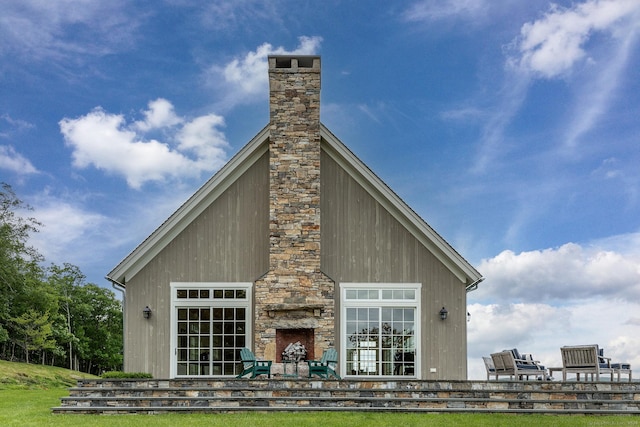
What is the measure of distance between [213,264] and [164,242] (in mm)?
1433

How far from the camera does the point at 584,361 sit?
17.8 metres

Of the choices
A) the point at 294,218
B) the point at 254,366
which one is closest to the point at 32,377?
the point at 254,366

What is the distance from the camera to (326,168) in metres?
19.4

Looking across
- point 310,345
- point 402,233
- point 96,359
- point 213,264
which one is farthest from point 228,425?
point 96,359

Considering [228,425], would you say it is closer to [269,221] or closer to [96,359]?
[269,221]

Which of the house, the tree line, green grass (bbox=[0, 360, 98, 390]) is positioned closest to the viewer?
the house

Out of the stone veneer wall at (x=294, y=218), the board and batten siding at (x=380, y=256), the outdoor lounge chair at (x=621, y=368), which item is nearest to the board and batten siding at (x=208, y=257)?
the stone veneer wall at (x=294, y=218)

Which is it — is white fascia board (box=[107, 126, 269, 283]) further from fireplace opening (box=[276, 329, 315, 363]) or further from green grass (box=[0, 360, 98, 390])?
green grass (box=[0, 360, 98, 390])

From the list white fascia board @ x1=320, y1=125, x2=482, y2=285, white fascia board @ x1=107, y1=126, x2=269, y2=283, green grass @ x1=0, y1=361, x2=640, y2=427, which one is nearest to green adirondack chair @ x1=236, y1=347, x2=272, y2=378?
green grass @ x1=0, y1=361, x2=640, y2=427

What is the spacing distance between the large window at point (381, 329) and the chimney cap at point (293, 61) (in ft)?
19.9

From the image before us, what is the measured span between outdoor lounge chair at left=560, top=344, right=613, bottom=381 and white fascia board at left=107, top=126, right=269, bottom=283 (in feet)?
31.5

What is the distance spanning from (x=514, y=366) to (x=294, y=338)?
18.4 feet

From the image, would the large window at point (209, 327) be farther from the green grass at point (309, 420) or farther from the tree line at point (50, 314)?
the tree line at point (50, 314)

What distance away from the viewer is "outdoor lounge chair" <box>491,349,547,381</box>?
17.9m
